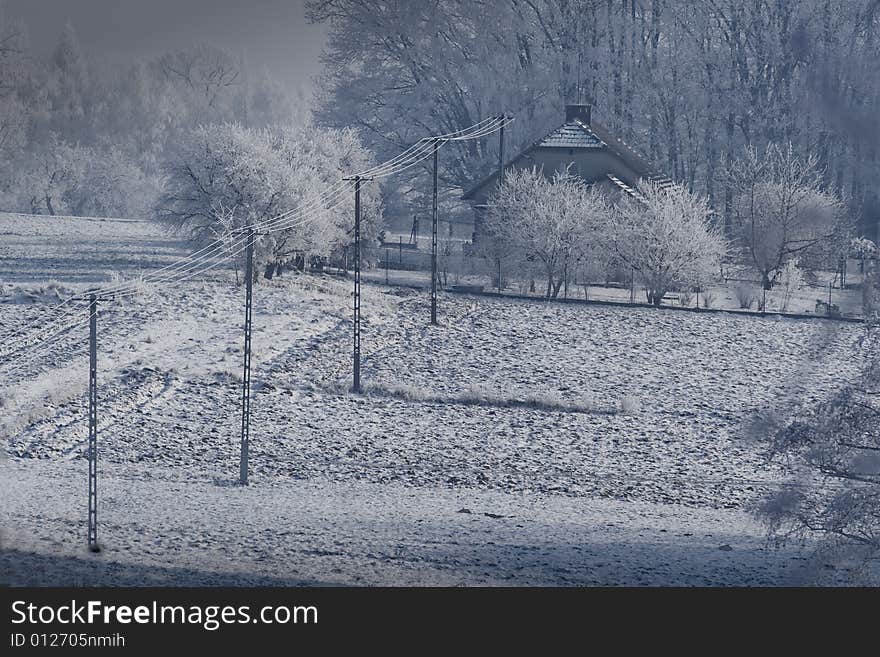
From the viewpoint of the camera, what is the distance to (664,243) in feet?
158

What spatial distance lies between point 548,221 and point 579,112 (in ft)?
31.0

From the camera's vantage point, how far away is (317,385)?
30.6m

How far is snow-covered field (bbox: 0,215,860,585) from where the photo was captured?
1773cm

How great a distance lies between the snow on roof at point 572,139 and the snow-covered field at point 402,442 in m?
12.8

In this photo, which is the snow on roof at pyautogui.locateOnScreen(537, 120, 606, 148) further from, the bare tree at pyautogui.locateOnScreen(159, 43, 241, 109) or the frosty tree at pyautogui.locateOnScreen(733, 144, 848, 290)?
the bare tree at pyautogui.locateOnScreen(159, 43, 241, 109)

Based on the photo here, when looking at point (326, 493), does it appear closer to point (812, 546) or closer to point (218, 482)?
point (218, 482)

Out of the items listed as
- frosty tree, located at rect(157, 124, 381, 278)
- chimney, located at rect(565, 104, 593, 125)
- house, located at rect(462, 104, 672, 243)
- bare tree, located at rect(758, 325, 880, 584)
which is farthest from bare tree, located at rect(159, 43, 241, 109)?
bare tree, located at rect(758, 325, 880, 584)

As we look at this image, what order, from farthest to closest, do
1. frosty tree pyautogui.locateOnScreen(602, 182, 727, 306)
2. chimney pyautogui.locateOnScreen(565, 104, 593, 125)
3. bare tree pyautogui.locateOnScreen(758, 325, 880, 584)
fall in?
chimney pyautogui.locateOnScreen(565, 104, 593, 125) < frosty tree pyautogui.locateOnScreen(602, 182, 727, 306) < bare tree pyautogui.locateOnScreen(758, 325, 880, 584)

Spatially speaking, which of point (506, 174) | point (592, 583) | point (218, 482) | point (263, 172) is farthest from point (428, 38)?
point (592, 583)

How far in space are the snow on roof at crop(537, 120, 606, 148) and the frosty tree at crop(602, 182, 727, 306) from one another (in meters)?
4.95

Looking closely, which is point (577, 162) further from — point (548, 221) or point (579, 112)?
point (548, 221)

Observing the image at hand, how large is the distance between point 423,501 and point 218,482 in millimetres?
3454

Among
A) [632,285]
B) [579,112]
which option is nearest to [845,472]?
[632,285]

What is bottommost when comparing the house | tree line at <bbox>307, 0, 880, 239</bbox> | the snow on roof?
the house
